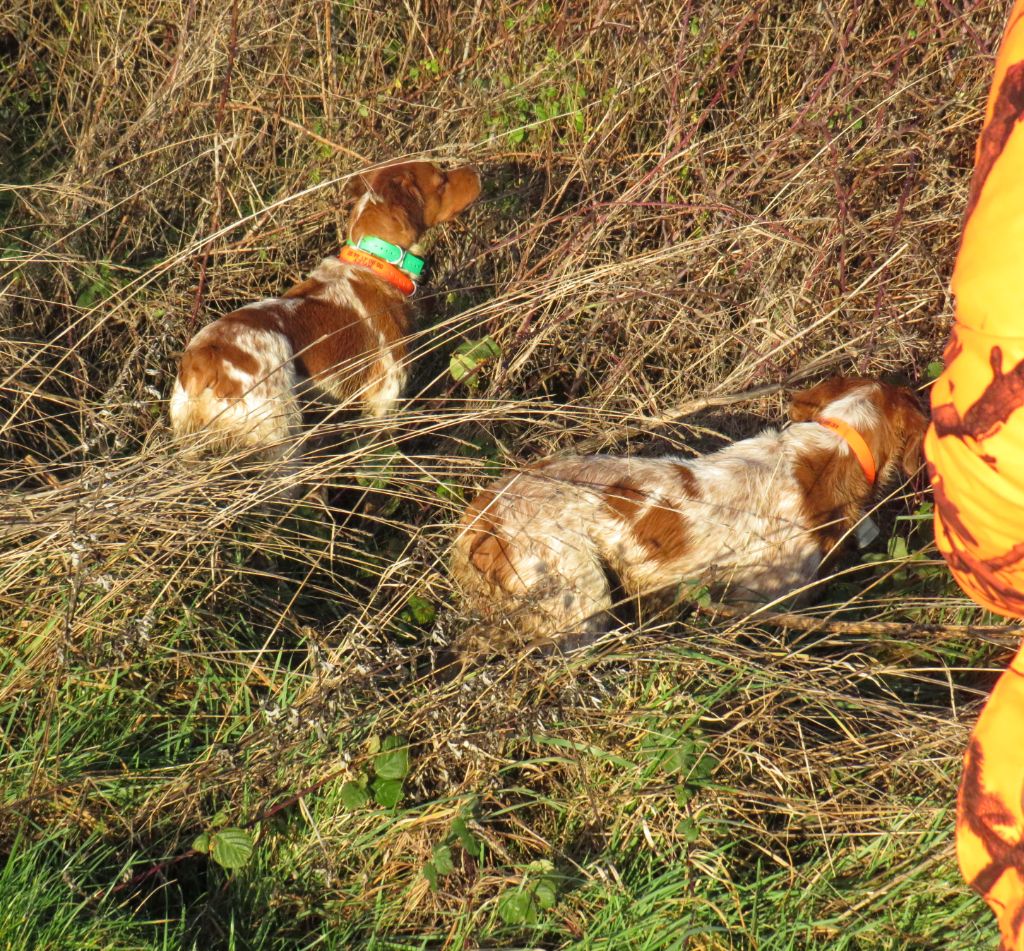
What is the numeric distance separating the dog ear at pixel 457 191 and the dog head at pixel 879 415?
5.17 feet

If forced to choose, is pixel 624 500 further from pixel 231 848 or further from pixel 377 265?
pixel 377 265

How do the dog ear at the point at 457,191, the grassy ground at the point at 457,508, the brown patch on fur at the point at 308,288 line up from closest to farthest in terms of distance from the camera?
the grassy ground at the point at 457,508
the brown patch on fur at the point at 308,288
the dog ear at the point at 457,191

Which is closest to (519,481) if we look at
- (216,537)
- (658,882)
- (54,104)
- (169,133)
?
(216,537)

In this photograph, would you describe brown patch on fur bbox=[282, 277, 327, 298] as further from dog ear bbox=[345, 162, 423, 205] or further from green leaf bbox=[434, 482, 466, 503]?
green leaf bbox=[434, 482, 466, 503]

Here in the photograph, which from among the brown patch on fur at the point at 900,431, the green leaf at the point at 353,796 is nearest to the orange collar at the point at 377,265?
the brown patch on fur at the point at 900,431

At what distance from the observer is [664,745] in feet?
8.68

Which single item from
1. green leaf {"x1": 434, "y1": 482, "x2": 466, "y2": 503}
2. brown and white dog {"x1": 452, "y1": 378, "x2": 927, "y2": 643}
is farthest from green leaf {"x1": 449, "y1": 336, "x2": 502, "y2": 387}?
brown and white dog {"x1": 452, "y1": 378, "x2": 927, "y2": 643}

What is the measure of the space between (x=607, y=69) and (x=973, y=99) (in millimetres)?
1454

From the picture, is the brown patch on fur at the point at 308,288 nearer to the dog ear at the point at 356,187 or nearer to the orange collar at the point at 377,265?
the orange collar at the point at 377,265

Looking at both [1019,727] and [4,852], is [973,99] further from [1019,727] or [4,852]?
[4,852]

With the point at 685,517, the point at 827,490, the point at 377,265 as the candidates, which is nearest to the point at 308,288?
the point at 377,265

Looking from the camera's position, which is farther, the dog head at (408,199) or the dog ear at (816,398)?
the dog head at (408,199)

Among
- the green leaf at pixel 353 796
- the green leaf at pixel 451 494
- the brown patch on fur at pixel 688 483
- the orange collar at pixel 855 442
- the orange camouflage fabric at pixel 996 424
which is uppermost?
the orange camouflage fabric at pixel 996 424

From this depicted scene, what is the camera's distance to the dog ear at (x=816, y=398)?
3.59 metres
